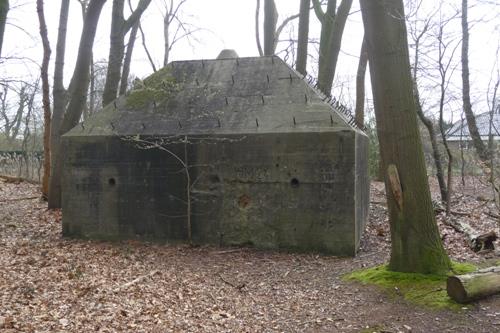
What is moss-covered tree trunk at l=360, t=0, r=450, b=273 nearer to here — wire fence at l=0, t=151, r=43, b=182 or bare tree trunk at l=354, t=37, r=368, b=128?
bare tree trunk at l=354, t=37, r=368, b=128

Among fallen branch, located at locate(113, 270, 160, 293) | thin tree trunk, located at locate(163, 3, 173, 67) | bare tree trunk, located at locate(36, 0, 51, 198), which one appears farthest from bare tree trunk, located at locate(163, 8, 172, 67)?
fallen branch, located at locate(113, 270, 160, 293)

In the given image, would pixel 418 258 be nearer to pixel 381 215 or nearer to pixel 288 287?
pixel 288 287

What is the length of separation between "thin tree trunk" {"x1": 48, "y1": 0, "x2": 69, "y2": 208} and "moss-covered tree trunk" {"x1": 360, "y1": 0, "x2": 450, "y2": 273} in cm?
932

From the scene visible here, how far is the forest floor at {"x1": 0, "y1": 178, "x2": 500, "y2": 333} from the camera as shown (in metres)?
4.82

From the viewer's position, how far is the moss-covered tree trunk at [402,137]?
575cm

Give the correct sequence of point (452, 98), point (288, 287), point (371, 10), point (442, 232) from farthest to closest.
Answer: point (452, 98)
point (442, 232)
point (288, 287)
point (371, 10)

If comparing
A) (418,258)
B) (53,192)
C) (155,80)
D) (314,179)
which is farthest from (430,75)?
(53,192)

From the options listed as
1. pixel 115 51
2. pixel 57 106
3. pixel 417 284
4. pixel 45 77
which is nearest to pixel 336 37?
pixel 115 51

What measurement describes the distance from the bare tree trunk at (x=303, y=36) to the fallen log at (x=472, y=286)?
10626 mm

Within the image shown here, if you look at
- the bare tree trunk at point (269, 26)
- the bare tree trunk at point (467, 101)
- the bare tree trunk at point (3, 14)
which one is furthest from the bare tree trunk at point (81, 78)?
the bare tree trunk at point (467, 101)

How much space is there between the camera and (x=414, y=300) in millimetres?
5250

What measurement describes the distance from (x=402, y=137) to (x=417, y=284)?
172cm

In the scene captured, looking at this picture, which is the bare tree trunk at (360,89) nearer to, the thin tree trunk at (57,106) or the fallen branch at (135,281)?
the thin tree trunk at (57,106)

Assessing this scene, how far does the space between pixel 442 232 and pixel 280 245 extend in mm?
3677
